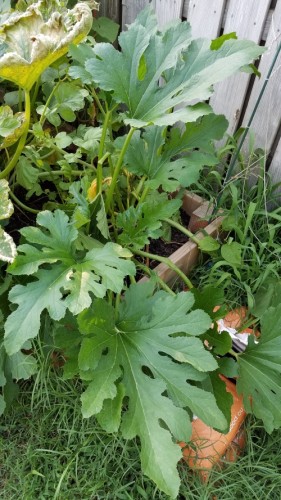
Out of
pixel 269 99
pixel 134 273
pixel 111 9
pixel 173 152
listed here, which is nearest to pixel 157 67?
pixel 173 152

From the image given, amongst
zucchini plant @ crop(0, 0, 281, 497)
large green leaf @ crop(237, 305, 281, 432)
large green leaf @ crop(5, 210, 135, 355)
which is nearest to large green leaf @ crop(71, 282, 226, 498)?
zucchini plant @ crop(0, 0, 281, 497)

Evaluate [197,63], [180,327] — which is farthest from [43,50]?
[180,327]

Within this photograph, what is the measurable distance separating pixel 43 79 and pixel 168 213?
814 mm

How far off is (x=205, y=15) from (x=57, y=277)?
1301 millimetres

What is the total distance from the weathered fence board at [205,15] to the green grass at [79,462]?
1.54m

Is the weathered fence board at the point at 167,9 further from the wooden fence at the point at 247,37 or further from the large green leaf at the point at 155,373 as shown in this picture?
the large green leaf at the point at 155,373

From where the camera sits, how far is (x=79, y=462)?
5.46ft

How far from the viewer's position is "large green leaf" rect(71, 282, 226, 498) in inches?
50.5

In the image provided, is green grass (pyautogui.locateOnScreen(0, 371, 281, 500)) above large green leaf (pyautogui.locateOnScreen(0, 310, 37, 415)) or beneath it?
beneath

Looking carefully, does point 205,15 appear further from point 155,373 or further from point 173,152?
point 155,373

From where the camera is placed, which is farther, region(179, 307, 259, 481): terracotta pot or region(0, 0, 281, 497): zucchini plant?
region(179, 307, 259, 481): terracotta pot

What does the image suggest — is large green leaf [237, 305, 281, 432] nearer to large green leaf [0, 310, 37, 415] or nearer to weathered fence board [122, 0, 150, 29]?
large green leaf [0, 310, 37, 415]

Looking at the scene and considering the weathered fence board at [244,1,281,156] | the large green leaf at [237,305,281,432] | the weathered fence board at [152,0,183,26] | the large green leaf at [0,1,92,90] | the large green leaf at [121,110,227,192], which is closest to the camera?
the large green leaf at [0,1,92,90]

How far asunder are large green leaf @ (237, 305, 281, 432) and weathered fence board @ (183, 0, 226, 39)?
47.0 inches
